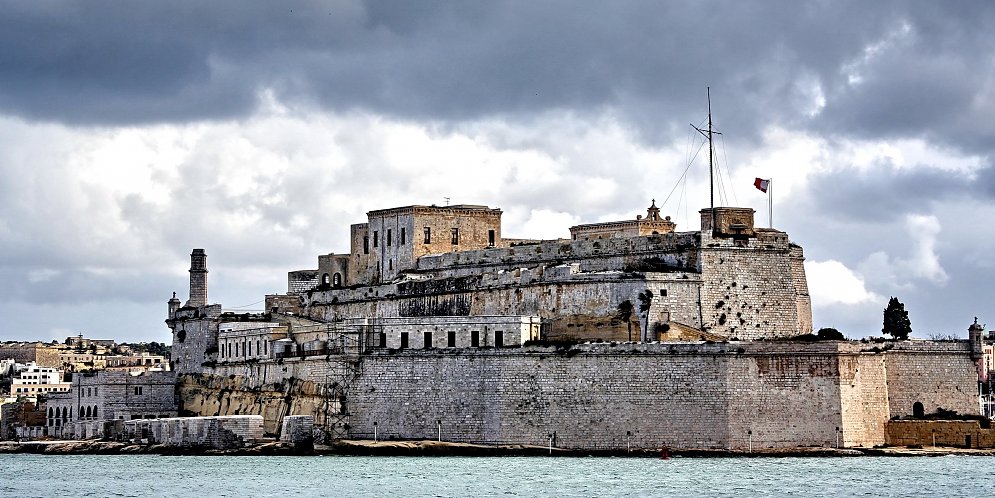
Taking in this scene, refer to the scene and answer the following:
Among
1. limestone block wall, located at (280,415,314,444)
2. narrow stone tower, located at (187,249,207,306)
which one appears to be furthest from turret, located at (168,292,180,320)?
limestone block wall, located at (280,415,314,444)

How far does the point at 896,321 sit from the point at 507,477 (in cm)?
1961

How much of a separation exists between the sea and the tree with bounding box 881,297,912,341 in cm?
627

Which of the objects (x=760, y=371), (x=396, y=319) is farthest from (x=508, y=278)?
(x=760, y=371)

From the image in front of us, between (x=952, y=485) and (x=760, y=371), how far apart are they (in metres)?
7.26

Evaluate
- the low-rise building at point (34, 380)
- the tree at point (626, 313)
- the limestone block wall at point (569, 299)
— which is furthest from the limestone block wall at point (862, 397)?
the low-rise building at point (34, 380)

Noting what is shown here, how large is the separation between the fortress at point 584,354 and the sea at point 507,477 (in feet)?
4.17

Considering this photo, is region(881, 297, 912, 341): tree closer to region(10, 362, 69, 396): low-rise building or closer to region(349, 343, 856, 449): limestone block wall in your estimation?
region(349, 343, 856, 449): limestone block wall

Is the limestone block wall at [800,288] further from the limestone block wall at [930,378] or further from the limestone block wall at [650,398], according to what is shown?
the limestone block wall at [650,398]

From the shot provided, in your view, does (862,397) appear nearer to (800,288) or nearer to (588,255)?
(800,288)

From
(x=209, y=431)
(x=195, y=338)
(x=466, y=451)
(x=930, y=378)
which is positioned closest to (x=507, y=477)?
(x=466, y=451)

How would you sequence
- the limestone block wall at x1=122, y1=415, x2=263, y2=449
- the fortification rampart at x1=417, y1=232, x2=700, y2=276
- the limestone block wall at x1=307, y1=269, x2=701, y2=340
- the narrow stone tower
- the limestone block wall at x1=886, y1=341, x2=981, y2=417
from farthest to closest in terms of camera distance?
1. the narrow stone tower
2. the limestone block wall at x1=122, y1=415, x2=263, y2=449
3. the fortification rampart at x1=417, y1=232, x2=700, y2=276
4. the limestone block wall at x1=886, y1=341, x2=981, y2=417
5. the limestone block wall at x1=307, y1=269, x2=701, y2=340

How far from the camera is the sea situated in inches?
1863

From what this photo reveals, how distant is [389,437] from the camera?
5775cm

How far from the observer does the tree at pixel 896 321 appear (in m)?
64.2
